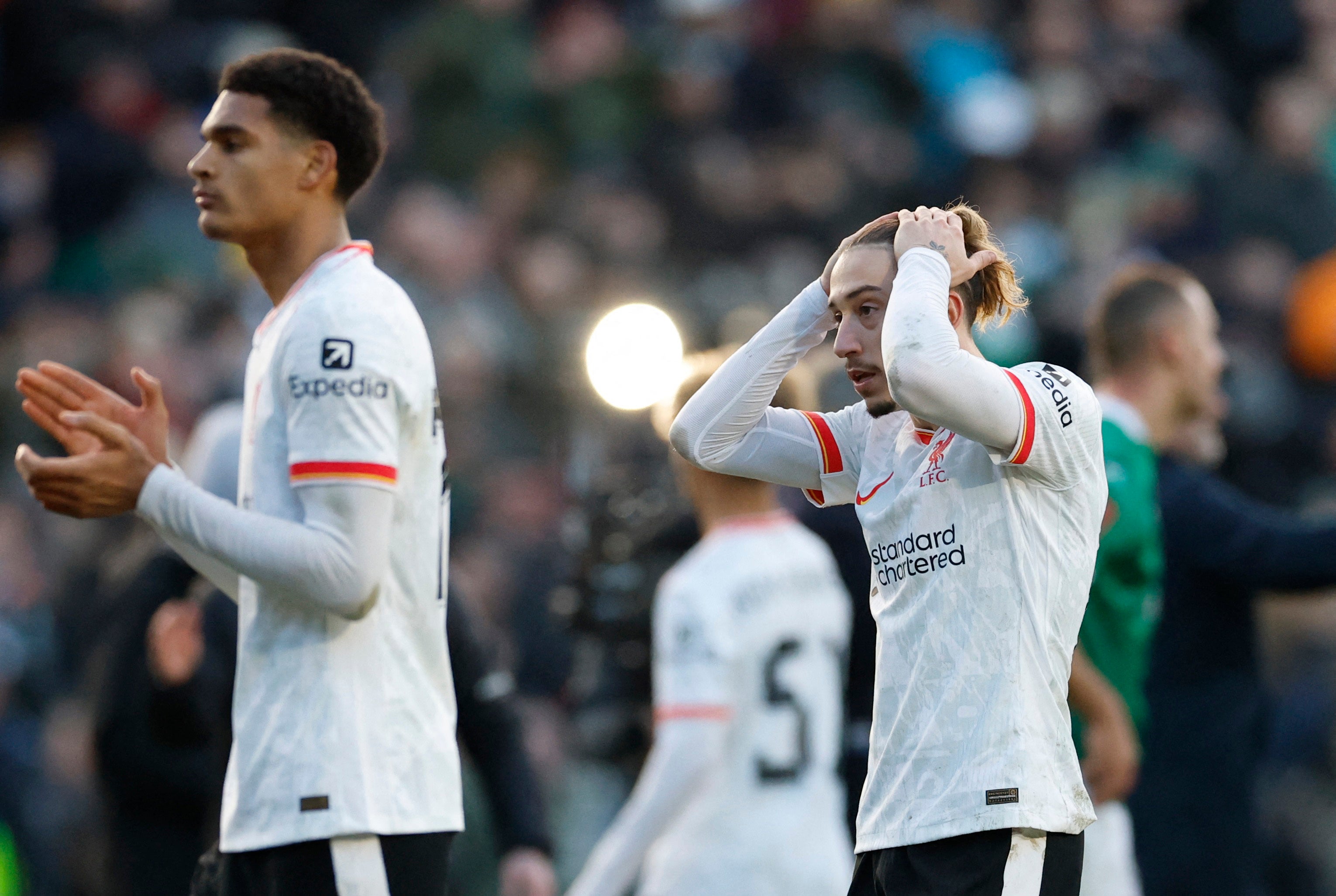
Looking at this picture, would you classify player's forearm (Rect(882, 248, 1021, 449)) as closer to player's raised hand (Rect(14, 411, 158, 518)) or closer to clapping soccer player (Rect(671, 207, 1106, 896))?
clapping soccer player (Rect(671, 207, 1106, 896))

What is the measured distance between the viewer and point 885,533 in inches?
137

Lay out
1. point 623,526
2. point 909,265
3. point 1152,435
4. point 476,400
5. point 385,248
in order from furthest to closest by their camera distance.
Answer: point 385,248
point 476,400
point 623,526
point 1152,435
point 909,265

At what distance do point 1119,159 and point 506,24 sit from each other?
4.52 metres

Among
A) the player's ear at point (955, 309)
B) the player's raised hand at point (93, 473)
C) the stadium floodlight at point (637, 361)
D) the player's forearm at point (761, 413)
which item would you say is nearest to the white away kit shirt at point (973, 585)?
the player's ear at point (955, 309)

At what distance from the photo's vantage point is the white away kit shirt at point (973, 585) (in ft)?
10.7

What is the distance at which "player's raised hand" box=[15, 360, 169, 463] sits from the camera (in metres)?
3.72

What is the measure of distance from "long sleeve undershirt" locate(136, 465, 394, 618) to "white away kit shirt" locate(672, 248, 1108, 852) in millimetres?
1002

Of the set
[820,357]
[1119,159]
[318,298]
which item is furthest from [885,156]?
[318,298]

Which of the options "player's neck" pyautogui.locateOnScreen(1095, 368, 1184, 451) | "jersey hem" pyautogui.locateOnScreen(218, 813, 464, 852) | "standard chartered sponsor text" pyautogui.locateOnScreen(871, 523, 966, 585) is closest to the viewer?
"standard chartered sponsor text" pyautogui.locateOnScreen(871, 523, 966, 585)

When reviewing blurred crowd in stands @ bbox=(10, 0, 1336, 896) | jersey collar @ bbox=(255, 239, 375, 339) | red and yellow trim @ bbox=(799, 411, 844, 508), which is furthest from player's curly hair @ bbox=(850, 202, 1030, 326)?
blurred crowd in stands @ bbox=(10, 0, 1336, 896)

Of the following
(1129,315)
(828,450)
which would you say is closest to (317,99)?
(828,450)

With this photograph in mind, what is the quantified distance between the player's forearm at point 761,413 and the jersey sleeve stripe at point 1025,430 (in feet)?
1.82

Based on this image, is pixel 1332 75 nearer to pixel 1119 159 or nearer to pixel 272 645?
pixel 1119 159

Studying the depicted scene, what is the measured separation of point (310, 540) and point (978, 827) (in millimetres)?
1401
